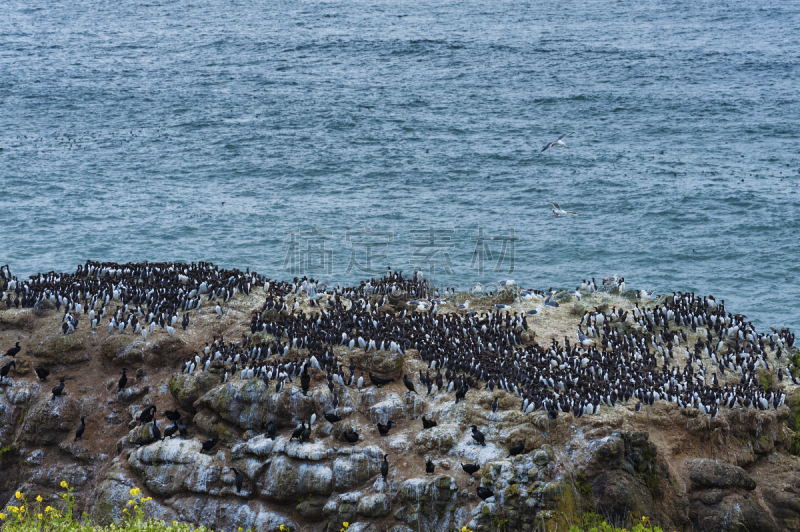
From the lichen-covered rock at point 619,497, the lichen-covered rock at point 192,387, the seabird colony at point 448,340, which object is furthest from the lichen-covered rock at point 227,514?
the lichen-covered rock at point 619,497

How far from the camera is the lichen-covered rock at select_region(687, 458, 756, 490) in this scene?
16125mm

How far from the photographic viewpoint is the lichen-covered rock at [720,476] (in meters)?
16.1

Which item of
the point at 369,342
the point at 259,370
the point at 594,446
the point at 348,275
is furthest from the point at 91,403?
the point at 348,275

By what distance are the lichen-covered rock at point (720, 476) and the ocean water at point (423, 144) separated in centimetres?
1913

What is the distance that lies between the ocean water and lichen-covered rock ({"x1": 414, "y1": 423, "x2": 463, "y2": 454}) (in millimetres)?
19993

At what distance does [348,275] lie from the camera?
3841 cm

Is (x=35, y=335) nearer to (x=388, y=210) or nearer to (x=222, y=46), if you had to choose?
(x=388, y=210)

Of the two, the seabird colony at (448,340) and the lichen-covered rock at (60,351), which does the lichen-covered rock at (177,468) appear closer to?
the seabird colony at (448,340)

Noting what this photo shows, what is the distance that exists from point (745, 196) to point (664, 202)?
227 inches

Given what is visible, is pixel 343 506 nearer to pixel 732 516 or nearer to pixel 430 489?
pixel 430 489

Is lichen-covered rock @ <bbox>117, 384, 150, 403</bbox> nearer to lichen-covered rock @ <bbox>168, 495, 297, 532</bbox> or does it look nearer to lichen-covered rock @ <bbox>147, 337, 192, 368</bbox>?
lichen-covered rock @ <bbox>147, 337, 192, 368</bbox>

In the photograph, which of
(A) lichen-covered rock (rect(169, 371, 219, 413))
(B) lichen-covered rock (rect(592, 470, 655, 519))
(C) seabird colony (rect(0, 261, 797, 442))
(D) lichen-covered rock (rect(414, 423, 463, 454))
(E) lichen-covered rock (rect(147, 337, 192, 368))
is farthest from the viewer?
(E) lichen-covered rock (rect(147, 337, 192, 368))

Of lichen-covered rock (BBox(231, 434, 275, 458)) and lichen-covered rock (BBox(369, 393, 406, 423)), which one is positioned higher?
lichen-covered rock (BBox(369, 393, 406, 423))

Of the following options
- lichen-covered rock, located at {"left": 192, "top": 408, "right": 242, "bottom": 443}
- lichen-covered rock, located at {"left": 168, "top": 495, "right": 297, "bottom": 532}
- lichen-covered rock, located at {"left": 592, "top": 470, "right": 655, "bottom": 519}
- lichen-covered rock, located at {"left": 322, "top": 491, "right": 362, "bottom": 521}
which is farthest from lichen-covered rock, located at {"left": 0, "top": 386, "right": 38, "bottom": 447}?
lichen-covered rock, located at {"left": 592, "top": 470, "right": 655, "bottom": 519}
